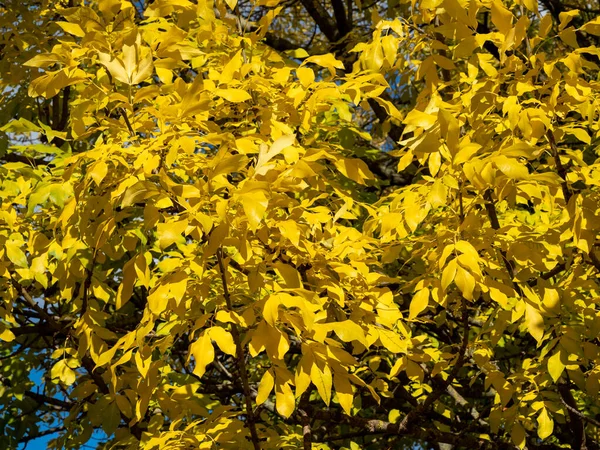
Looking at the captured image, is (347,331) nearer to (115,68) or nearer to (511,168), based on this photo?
(511,168)

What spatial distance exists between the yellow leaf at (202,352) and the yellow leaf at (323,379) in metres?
Result: 0.26

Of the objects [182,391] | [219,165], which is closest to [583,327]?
[182,391]

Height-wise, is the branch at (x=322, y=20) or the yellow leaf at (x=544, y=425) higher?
the branch at (x=322, y=20)

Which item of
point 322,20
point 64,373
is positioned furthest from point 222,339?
point 322,20

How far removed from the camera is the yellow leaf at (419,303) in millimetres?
2123

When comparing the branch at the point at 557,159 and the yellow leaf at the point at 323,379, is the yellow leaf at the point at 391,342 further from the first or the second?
the branch at the point at 557,159

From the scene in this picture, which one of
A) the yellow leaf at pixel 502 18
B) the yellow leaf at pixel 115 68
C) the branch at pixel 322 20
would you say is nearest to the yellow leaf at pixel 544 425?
the yellow leaf at pixel 502 18

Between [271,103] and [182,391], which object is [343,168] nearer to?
[271,103]

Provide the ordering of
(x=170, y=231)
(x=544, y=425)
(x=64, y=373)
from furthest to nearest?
(x=64, y=373) < (x=544, y=425) < (x=170, y=231)

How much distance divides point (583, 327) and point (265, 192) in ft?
5.90

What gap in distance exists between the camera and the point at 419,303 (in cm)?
216

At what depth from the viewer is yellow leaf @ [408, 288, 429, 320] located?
212cm

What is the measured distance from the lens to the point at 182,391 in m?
2.55

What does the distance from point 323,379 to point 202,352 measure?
321mm
